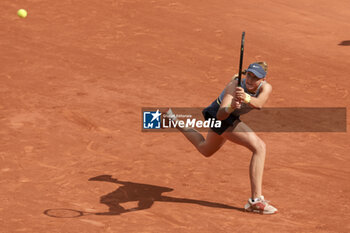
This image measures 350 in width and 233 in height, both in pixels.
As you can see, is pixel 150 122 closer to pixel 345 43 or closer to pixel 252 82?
pixel 252 82

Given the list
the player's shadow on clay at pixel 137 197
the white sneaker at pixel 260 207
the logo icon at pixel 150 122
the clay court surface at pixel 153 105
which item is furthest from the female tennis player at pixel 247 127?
the logo icon at pixel 150 122

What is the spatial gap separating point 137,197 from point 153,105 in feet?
13.6

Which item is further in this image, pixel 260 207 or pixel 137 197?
pixel 137 197

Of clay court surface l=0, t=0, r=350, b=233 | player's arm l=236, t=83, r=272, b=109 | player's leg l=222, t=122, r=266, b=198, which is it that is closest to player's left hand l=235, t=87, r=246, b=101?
player's arm l=236, t=83, r=272, b=109

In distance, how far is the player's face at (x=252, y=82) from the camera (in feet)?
27.2

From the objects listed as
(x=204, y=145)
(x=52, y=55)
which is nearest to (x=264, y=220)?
(x=204, y=145)

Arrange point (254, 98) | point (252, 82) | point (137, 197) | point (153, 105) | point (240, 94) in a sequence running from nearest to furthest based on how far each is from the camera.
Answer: point (240, 94), point (254, 98), point (252, 82), point (137, 197), point (153, 105)

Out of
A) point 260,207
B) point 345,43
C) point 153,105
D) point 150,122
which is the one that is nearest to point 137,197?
point 260,207

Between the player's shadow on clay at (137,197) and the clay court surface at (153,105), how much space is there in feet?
0.09

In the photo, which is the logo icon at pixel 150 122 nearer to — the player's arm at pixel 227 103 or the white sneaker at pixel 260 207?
the player's arm at pixel 227 103

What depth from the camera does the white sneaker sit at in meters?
8.39

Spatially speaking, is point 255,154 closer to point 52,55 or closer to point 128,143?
point 128,143

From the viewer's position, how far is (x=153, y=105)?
12.9 m

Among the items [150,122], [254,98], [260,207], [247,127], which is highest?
[254,98]
